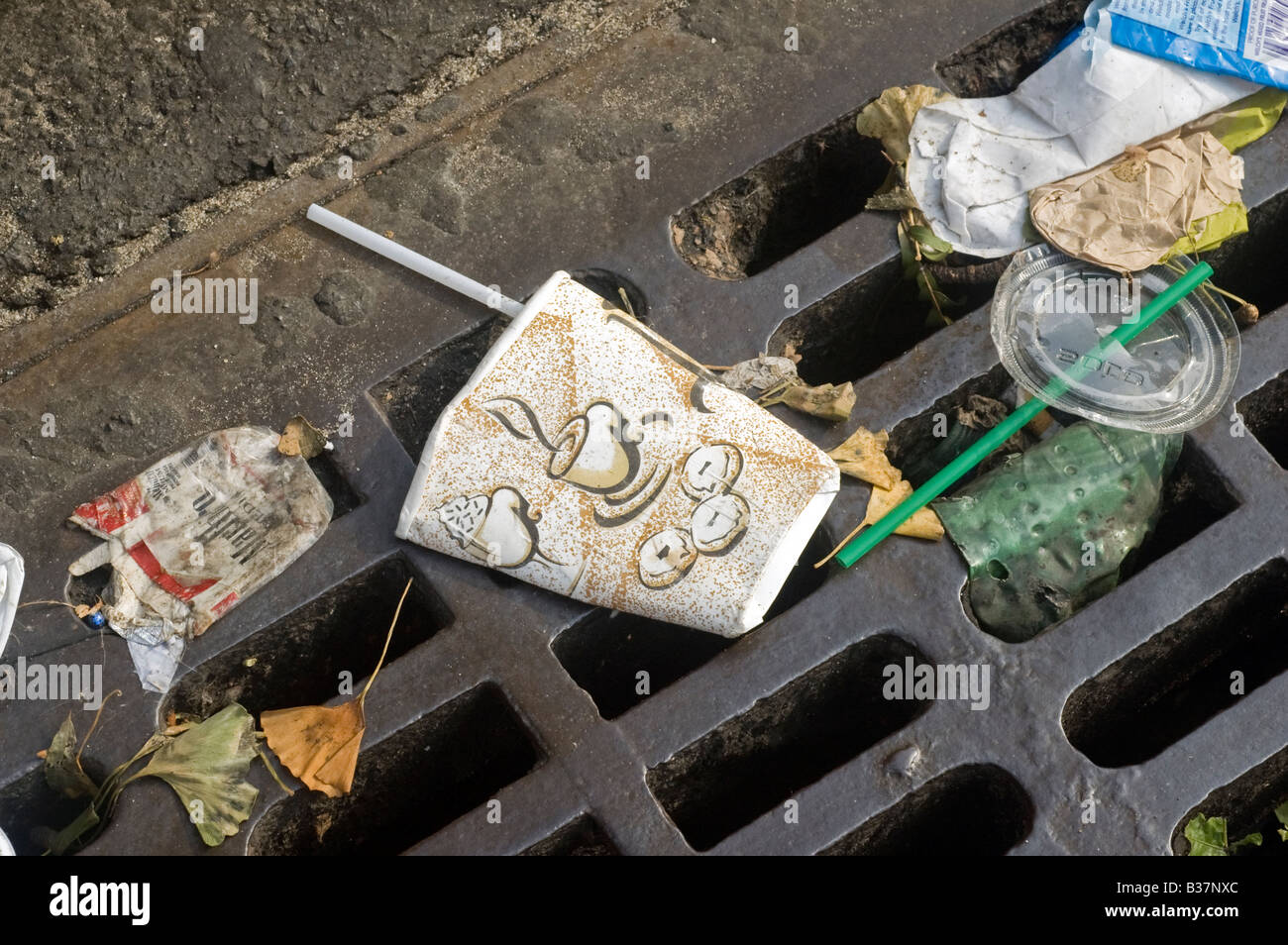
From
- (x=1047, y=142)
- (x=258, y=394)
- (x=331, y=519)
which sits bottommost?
(x=331, y=519)

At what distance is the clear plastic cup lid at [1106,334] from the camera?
2.78 m

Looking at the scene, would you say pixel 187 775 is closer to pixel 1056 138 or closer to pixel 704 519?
pixel 704 519

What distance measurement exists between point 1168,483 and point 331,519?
190 cm

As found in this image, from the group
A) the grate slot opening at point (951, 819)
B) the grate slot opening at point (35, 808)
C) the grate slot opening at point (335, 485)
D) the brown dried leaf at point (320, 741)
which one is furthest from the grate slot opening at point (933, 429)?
the grate slot opening at point (35, 808)

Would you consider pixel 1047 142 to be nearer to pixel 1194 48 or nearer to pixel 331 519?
pixel 1194 48

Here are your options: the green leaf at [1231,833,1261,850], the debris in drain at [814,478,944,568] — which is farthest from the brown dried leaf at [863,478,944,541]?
the green leaf at [1231,833,1261,850]

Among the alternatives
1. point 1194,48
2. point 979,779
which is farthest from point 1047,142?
point 979,779

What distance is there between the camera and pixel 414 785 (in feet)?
9.48

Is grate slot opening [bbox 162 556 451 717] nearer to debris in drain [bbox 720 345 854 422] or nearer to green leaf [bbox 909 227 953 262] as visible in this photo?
debris in drain [bbox 720 345 854 422]

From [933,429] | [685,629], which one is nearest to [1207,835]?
[933,429]

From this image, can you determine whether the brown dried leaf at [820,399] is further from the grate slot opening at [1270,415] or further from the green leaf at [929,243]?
the grate slot opening at [1270,415]

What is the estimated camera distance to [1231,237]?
2.93m

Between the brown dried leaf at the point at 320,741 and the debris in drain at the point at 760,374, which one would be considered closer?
the brown dried leaf at the point at 320,741

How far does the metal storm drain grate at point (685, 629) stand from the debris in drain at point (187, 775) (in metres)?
0.04
